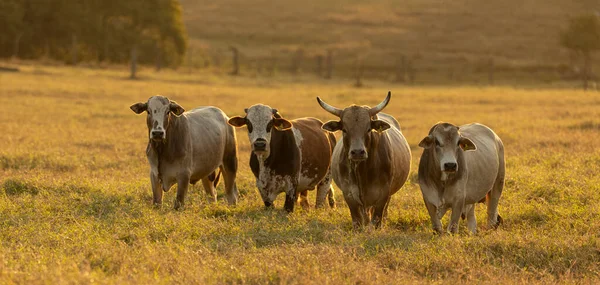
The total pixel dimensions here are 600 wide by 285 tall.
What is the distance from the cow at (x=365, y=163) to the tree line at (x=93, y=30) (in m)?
38.4

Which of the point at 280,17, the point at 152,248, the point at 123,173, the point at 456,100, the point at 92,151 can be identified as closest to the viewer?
the point at 152,248

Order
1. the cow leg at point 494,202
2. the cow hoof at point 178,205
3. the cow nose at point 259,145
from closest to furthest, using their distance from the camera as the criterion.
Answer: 1. the cow leg at point 494,202
2. the cow nose at point 259,145
3. the cow hoof at point 178,205

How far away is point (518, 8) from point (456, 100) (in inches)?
2869

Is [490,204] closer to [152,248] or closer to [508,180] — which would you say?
[508,180]

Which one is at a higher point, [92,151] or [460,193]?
[460,193]

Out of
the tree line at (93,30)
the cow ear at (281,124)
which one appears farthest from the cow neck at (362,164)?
the tree line at (93,30)

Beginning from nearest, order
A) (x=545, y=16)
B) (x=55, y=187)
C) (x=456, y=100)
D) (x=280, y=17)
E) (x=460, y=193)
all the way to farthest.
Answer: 1. (x=460, y=193)
2. (x=55, y=187)
3. (x=456, y=100)
4. (x=545, y=16)
5. (x=280, y=17)

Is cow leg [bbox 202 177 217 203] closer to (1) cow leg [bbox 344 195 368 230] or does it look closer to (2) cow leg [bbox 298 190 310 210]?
(2) cow leg [bbox 298 190 310 210]

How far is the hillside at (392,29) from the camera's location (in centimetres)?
7019

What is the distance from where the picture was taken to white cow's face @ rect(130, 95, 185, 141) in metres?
10.2

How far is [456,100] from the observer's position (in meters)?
32.0

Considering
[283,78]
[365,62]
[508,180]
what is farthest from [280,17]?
[508,180]

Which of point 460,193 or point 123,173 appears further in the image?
point 123,173

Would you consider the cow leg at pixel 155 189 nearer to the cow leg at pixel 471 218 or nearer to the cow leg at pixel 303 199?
the cow leg at pixel 303 199
